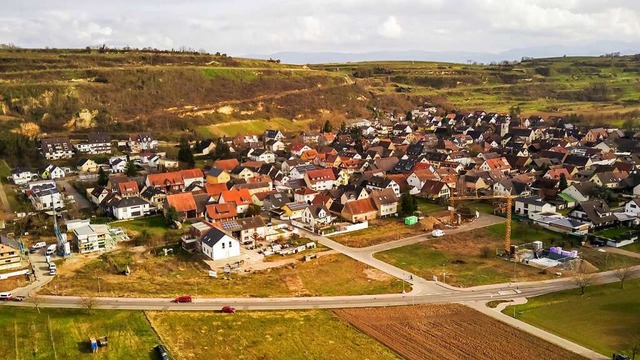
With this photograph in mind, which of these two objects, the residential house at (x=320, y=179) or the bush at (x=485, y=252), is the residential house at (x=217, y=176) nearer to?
the residential house at (x=320, y=179)

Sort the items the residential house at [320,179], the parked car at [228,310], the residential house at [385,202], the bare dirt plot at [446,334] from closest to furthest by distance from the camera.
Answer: the bare dirt plot at [446,334] < the parked car at [228,310] < the residential house at [385,202] < the residential house at [320,179]

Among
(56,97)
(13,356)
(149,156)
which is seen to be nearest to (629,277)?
(13,356)

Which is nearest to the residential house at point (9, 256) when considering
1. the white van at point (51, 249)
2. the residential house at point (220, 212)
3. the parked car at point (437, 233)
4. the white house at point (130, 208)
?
the white van at point (51, 249)

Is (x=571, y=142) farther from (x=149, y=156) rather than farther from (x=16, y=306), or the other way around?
(x=16, y=306)

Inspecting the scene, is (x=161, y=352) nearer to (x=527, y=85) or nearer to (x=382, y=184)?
(x=382, y=184)

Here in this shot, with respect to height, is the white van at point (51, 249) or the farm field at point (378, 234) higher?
the white van at point (51, 249)

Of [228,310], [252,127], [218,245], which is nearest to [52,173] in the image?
[218,245]
